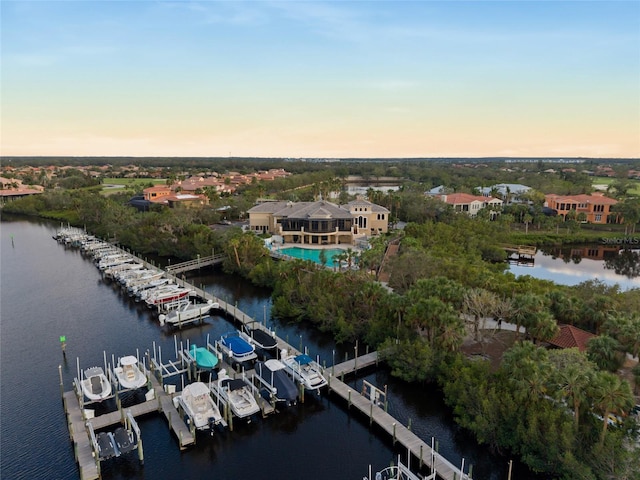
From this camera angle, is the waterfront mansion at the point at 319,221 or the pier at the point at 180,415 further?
the waterfront mansion at the point at 319,221

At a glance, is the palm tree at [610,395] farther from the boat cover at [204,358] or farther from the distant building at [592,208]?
the distant building at [592,208]

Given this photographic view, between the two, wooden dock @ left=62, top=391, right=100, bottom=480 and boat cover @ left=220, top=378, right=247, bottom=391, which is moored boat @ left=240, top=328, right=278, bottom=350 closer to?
boat cover @ left=220, top=378, right=247, bottom=391

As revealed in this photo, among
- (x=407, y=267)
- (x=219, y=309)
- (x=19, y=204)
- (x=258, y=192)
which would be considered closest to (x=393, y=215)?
(x=258, y=192)

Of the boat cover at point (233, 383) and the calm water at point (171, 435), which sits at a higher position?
the boat cover at point (233, 383)

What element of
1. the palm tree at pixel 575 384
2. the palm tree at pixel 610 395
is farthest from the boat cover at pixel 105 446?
the palm tree at pixel 610 395

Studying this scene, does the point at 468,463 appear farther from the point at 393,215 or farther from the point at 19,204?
the point at 19,204

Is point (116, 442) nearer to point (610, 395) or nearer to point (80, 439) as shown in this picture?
point (80, 439)
